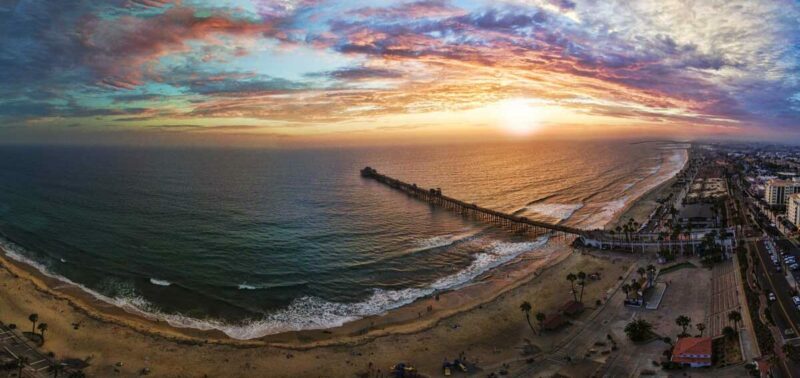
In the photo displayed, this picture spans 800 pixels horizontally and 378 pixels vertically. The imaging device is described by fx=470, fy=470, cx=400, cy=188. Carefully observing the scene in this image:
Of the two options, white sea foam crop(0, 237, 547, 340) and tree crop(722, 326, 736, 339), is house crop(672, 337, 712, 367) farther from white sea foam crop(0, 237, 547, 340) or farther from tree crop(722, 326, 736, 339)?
white sea foam crop(0, 237, 547, 340)

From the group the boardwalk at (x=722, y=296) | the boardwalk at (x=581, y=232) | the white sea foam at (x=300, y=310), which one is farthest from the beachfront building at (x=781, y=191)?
the white sea foam at (x=300, y=310)

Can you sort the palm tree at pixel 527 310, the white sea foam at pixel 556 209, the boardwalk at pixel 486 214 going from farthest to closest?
the white sea foam at pixel 556 209 < the boardwalk at pixel 486 214 < the palm tree at pixel 527 310

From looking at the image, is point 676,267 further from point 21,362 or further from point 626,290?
point 21,362

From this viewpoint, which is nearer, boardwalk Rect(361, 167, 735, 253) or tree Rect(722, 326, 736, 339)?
tree Rect(722, 326, 736, 339)

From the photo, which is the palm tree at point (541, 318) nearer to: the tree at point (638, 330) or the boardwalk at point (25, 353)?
the tree at point (638, 330)

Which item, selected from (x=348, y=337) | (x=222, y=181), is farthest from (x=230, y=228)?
(x=222, y=181)

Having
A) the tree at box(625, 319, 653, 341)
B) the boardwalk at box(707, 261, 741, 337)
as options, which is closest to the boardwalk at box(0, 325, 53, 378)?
the tree at box(625, 319, 653, 341)
